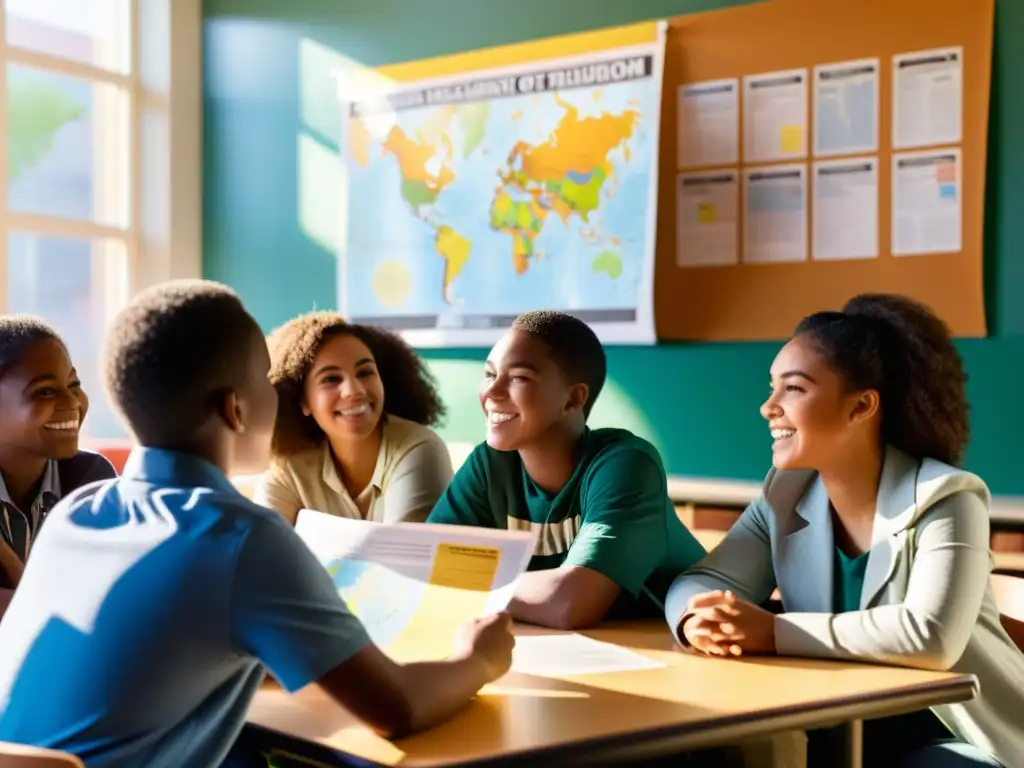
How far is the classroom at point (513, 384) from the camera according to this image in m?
1.44

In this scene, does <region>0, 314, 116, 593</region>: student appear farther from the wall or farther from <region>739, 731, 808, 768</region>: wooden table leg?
the wall

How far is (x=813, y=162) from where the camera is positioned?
3.88 metres

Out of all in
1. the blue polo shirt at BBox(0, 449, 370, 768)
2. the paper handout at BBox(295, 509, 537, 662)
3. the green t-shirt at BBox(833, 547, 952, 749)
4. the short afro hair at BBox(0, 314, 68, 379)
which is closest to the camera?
the blue polo shirt at BBox(0, 449, 370, 768)

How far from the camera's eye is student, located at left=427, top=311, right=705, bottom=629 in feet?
7.07

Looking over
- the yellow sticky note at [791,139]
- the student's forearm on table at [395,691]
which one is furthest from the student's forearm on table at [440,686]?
the yellow sticky note at [791,139]

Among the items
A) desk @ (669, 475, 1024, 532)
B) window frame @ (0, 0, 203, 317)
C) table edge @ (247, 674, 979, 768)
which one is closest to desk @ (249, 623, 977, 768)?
table edge @ (247, 674, 979, 768)

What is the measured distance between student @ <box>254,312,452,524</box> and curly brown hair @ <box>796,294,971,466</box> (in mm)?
1048

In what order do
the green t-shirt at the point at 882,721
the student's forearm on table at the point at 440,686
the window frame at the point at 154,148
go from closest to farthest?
1. the student's forearm on table at the point at 440,686
2. the green t-shirt at the point at 882,721
3. the window frame at the point at 154,148

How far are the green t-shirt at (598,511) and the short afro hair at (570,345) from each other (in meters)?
0.12

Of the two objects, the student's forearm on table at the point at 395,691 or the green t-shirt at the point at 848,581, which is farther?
the green t-shirt at the point at 848,581

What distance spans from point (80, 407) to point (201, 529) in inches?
45.6

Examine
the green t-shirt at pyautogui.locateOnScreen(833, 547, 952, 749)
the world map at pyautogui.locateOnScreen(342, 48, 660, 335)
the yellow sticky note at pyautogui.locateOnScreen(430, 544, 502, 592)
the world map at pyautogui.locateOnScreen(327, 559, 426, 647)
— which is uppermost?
the world map at pyautogui.locateOnScreen(342, 48, 660, 335)

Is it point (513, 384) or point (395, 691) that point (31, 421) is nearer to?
point (513, 384)

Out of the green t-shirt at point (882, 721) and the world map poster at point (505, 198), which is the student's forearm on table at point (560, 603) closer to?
the green t-shirt at point (882, 721)
